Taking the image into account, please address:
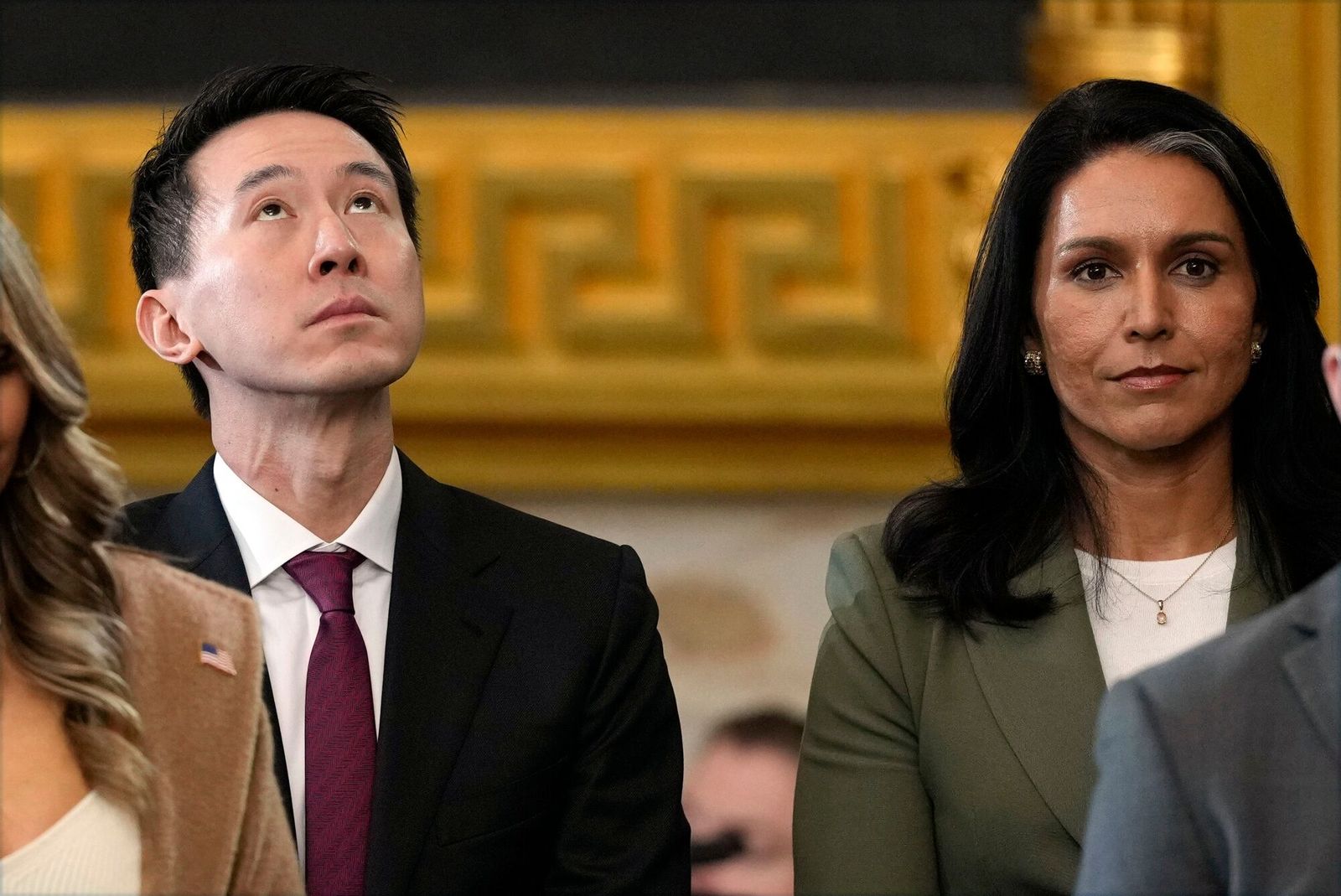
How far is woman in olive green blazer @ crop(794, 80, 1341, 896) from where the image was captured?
1.60 meters

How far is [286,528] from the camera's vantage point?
64.1 inches

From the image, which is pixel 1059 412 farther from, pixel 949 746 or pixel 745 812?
pixel 745 812

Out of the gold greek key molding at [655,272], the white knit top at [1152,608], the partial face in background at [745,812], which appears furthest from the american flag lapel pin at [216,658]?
the gold greek key molding at [655,272]

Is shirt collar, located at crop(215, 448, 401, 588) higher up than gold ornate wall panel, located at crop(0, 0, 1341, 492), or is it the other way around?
gold ornate wall panel, located at crop(0, 0, 1341, 492)

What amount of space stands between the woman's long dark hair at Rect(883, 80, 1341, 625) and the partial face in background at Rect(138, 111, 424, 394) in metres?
0.49

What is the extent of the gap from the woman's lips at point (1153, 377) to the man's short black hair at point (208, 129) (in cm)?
66

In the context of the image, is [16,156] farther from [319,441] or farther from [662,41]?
[319,441]

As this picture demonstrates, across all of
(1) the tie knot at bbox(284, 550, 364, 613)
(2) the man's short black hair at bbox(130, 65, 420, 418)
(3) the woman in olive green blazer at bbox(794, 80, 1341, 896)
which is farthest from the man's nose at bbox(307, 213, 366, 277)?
(3) the woman in olive green blazer at bbox(794, 80, 1341, 896)

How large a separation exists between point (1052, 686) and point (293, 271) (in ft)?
2.38

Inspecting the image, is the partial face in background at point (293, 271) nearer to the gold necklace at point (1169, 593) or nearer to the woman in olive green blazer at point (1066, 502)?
the woman in olive green blazer at point (1066, 502)

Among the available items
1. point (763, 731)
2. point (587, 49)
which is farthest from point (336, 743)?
point (587, 49)

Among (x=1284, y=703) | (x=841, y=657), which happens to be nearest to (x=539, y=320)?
(x=841, y=657)

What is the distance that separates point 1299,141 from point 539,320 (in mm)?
1186

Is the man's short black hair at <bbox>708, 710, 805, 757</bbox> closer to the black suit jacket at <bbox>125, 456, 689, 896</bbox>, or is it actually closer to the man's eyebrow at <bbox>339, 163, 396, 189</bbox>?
the black suit jacket at <bbox>125, 456, 689, 896</bbox>
